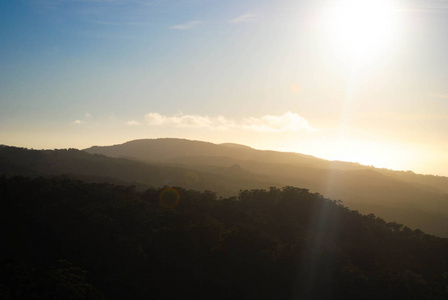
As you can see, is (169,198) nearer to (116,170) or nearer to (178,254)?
(178,254)

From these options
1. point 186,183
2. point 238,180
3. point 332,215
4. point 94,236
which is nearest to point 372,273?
point 332,215

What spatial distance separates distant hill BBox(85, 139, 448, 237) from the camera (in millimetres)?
62812

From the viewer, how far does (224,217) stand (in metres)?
23.0

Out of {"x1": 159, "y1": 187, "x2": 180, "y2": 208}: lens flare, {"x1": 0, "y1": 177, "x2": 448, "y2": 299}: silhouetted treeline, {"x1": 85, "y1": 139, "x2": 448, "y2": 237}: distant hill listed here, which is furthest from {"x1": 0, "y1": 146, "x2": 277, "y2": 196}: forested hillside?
{"x1": 0, "y1": 177, "x2": 448, "y2": 299}: silhouetted treeline

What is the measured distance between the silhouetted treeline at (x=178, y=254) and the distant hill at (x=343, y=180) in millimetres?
44176

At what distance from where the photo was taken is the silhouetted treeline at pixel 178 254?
47.0ft

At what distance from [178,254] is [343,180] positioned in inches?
3352

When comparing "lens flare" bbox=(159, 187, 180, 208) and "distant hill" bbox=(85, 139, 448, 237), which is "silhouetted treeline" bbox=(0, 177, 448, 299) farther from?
"distant hill" bbox=(85, 139, 448, 237)

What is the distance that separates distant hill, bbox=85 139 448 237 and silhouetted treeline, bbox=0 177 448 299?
4418 cm

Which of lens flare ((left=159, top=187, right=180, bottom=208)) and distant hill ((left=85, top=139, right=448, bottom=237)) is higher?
distant hill ((left=85, top=139, right=448, bottom=237))

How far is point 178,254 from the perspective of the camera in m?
17.5

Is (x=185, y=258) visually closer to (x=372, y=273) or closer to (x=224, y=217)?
(x=224, y=217)

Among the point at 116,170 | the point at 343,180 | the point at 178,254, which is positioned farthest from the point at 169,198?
the point at 343,180

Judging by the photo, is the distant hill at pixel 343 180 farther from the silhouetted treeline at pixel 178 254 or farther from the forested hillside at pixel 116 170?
the silhouetted treeline at pixel 178 254
